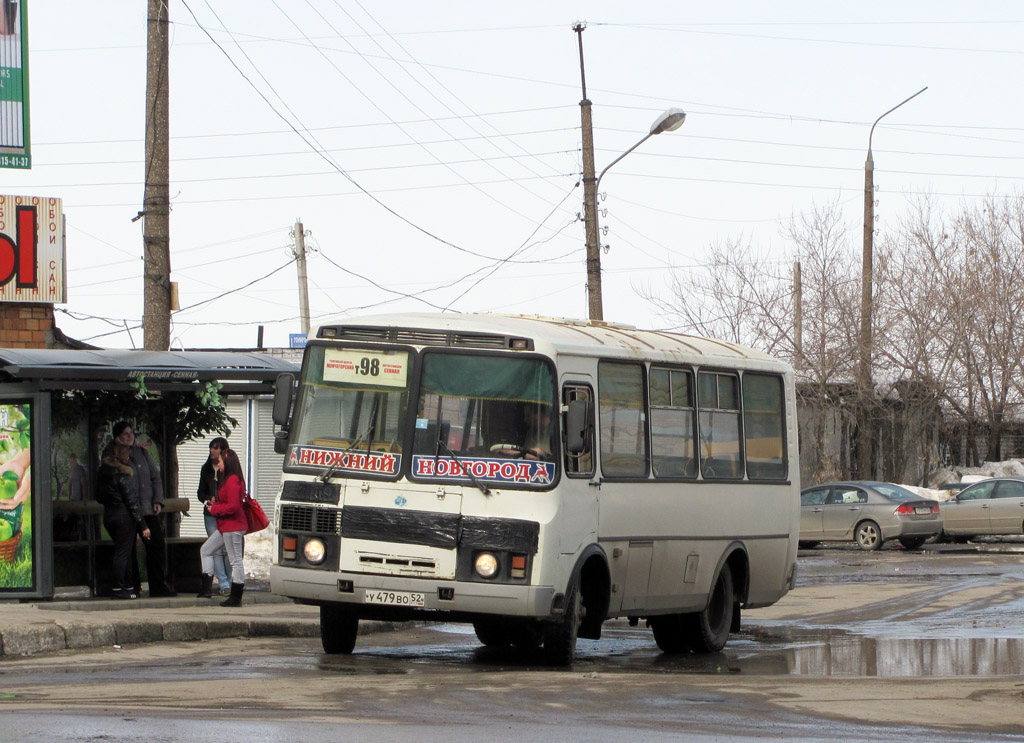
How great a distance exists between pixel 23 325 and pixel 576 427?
34.1ft

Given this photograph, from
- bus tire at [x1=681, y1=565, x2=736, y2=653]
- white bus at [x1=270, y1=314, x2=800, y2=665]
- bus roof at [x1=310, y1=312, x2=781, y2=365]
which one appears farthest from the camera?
bus tire at [x1=681, y1=565, x2=736, y2=653]

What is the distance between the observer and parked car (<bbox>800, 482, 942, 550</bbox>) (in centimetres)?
2967

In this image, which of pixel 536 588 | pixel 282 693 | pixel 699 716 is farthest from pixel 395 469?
pixel 699 716

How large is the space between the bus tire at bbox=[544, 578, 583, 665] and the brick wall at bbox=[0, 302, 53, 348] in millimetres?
10157

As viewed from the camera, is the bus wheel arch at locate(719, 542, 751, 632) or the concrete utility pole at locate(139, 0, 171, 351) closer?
the bus wheel arch at locate(719, 542, 751, 632)

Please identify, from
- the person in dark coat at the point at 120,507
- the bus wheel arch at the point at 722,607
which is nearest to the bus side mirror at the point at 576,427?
the bus wheel arch at the point at 722,607

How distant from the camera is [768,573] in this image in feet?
47.9

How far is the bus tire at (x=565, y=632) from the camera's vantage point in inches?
445

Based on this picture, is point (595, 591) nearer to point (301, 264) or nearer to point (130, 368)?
point (130, 368)

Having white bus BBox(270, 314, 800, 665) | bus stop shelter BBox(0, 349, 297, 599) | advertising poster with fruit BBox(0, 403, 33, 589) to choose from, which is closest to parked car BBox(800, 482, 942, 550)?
bus stop shelter BBox(0, 349, 297, 599)

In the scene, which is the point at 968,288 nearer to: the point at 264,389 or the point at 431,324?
the point at 264,389

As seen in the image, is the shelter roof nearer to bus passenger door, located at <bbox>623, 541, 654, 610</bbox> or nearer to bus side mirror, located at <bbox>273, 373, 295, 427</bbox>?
bus side mirror, located at <bbox>273, 373, 295, 427</bbox>

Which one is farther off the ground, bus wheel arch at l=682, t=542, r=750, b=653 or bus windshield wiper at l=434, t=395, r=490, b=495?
bus windshield wiper at l=434, t=395, r=490, b=495

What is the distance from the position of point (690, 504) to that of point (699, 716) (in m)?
4.66
